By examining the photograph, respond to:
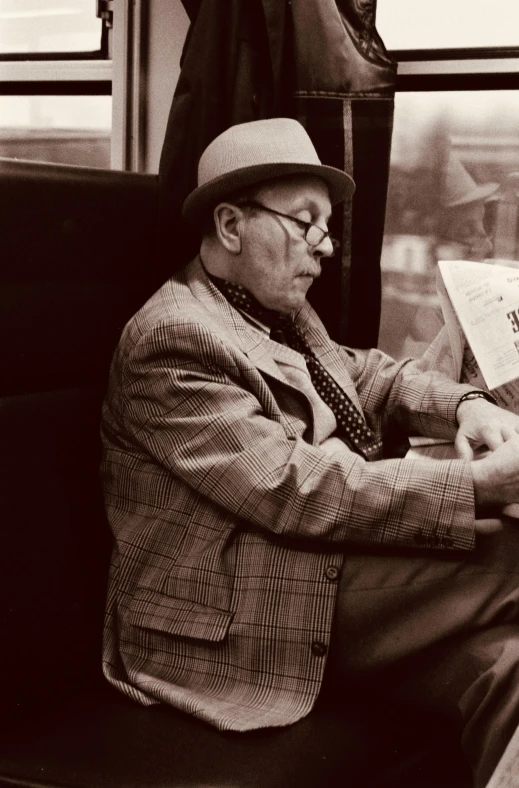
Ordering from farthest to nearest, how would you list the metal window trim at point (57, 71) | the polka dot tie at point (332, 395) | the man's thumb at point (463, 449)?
the metal window trim at point (57, 71) → the polka dot tie at point (332, 395) → the man's thumb at point (463, 449)

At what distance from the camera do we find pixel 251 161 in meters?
1.70

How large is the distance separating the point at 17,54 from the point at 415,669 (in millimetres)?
2024

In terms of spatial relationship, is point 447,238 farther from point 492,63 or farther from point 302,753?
point 302,753

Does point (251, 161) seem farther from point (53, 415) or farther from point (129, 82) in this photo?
point (129, 82)

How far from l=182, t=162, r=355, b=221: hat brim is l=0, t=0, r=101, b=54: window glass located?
3.21 ft

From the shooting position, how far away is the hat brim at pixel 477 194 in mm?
2352

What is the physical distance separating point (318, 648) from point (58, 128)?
5.94ft

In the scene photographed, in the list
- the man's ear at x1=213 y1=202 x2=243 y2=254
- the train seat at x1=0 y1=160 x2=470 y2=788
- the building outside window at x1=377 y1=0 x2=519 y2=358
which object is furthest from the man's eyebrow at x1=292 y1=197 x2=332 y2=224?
the building outside window at x1=377 y1=0 x2=519 y2=358

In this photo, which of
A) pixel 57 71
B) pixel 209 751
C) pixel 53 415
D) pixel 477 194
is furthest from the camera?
pixel 57 71

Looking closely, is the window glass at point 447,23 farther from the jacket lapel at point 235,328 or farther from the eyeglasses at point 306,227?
the jacket lapel at point 235,328

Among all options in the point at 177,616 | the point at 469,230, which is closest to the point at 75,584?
the point at 177,616

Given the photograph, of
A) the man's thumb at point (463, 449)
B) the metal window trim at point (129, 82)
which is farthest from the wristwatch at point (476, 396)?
the metal window trim at point (129, 82)

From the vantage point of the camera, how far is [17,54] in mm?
2627

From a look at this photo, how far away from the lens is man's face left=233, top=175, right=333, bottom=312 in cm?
173
